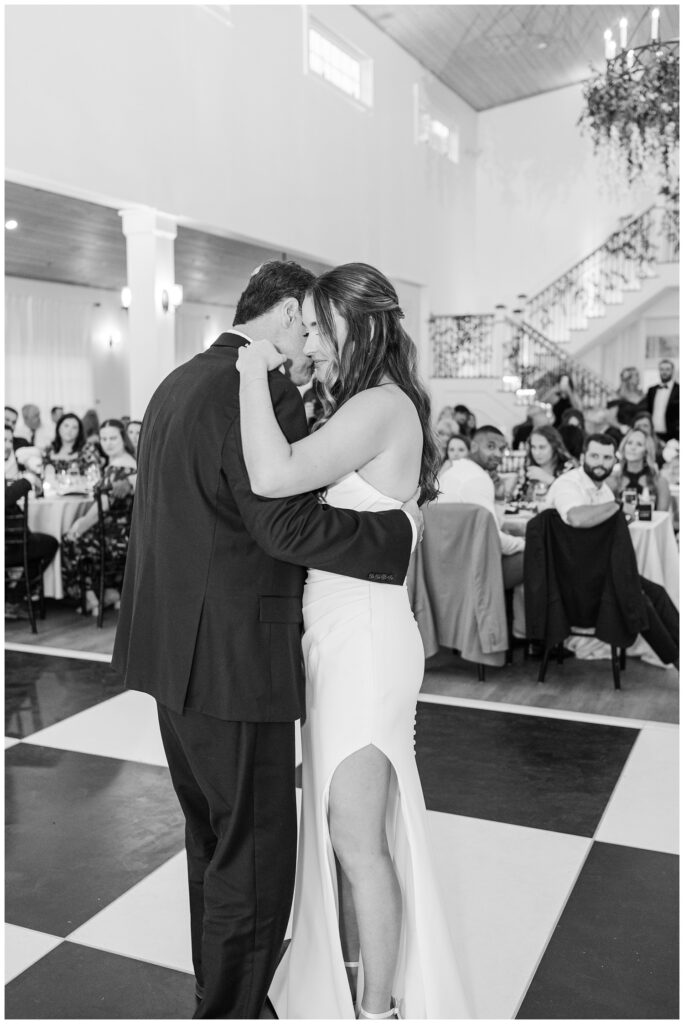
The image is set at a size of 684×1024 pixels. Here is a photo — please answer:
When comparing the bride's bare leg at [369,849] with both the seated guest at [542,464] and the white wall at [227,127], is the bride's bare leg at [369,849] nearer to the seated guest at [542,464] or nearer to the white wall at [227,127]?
the seated guest at [542,464]

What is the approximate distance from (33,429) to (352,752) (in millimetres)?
10465

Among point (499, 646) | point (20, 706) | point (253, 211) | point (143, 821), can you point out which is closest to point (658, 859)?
point (143, 821)

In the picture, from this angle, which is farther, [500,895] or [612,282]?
[612,282]

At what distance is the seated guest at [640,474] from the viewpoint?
625 centimetres

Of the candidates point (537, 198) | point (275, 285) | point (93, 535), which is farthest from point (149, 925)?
point (537, 198)

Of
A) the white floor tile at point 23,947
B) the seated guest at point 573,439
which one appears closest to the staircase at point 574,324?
the seated guest at point 573,439

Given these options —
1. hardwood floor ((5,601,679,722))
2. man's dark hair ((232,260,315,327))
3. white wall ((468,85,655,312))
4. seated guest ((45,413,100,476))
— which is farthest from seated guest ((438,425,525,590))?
white wall ((468,85,655,312))

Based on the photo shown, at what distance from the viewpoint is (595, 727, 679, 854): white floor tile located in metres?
2.98

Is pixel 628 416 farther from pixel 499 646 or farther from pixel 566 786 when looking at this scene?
pixel 566 786

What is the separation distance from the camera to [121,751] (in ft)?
12.2

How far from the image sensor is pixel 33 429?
11.5m

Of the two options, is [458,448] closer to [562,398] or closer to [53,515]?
[53,515]

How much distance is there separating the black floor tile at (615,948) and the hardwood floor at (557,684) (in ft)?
4.90

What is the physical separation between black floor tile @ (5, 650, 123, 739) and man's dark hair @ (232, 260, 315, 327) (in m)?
2.62
